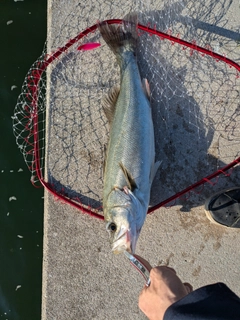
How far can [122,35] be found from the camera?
2.57 meters

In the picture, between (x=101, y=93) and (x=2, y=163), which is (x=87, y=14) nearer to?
(x=101, y=93)

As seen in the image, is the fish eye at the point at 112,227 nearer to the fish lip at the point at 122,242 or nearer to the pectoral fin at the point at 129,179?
the fish lip at the point at 122,242

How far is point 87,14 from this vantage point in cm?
291

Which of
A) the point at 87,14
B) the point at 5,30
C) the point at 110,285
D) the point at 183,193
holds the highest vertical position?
the point at 87,14

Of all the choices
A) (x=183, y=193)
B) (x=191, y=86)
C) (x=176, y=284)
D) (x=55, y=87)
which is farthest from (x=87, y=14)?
(x=176, y=284)

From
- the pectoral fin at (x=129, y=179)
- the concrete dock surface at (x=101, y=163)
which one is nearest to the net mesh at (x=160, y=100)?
the concrete dock surface at (x=101, y=163)

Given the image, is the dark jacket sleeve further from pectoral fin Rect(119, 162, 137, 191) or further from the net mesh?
the net mesh

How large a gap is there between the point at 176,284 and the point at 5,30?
2.77 m

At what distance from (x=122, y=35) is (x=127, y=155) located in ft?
3.25

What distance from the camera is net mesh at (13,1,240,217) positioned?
108 inches

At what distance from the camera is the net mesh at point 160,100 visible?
2.75m

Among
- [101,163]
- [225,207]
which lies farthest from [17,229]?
[225,207]

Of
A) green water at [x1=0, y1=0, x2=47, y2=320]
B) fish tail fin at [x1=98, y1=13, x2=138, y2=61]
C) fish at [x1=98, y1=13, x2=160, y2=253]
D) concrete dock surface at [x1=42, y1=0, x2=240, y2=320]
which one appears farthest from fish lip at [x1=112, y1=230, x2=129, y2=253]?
fish tail fin at [x1=98, y1=13, x2=138, y2=61]

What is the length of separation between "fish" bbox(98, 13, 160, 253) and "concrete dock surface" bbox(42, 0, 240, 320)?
327mm
